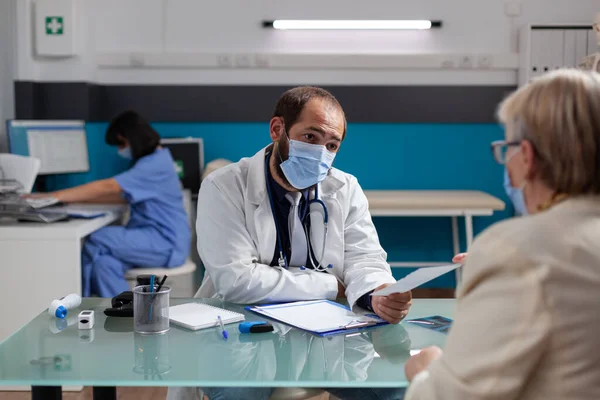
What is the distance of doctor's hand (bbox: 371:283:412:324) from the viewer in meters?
1.66

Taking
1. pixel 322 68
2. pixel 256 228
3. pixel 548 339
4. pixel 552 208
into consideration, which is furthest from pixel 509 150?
pixel 322 68

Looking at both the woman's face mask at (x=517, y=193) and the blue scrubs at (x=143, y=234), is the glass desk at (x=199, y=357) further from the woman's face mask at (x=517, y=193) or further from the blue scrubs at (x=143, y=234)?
the blue scrubs at (x=143, y=234)

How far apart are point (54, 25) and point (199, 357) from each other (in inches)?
141

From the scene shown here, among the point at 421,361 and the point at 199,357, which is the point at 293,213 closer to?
the point at 199,357

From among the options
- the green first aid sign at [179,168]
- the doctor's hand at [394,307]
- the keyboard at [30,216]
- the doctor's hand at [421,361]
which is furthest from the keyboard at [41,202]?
the doctor's hand at [421,361]

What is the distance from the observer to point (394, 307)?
65.7 inches

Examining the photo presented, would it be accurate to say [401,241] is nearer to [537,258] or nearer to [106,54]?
[106,54]

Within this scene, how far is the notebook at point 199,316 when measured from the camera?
63.2 inches

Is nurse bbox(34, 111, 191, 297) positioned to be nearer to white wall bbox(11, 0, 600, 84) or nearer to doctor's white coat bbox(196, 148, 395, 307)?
white wall bbox(11, 0, 600, 84)

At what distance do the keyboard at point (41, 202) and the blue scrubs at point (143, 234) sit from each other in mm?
244

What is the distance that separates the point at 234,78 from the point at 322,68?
1.83ft

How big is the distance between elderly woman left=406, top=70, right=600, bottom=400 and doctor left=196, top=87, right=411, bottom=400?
3.22ft

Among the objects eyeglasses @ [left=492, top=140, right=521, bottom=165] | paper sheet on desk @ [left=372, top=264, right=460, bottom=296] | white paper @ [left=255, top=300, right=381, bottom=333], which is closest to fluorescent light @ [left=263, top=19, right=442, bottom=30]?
white paper @ [left=255, top=300, right=381, bottom=333]

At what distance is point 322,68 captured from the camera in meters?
4.68
